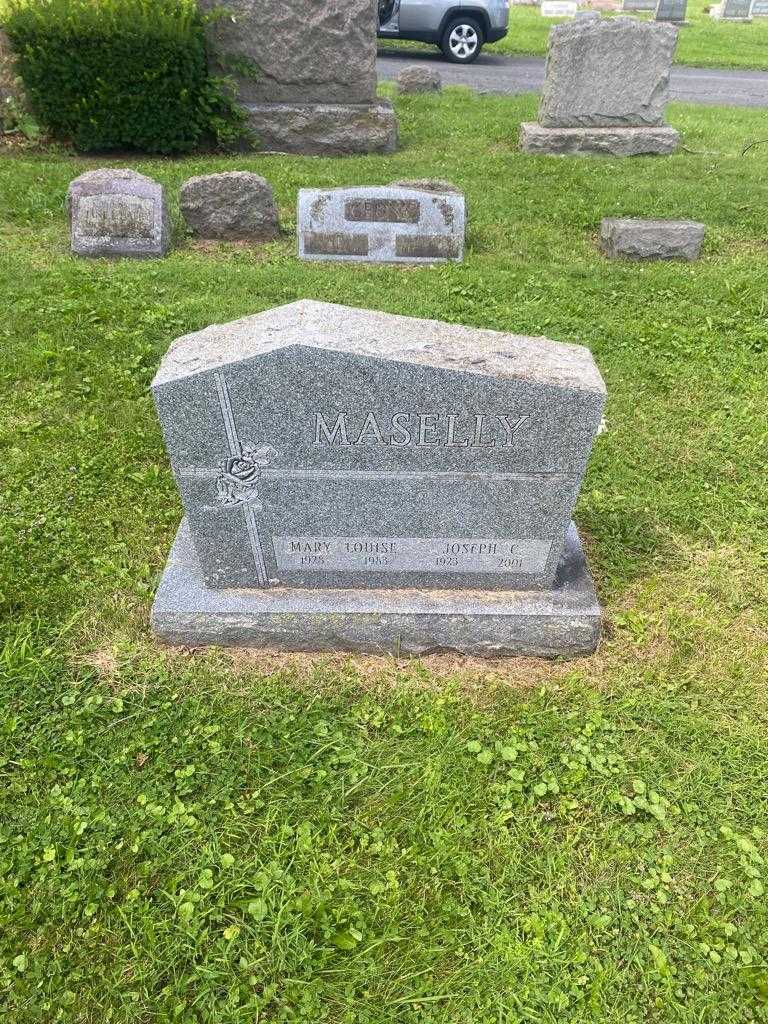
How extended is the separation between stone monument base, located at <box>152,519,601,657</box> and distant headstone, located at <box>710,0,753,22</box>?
95.0 ft

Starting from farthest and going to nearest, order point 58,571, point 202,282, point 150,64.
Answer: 1. point 150,64
2. point 202,282
3. point 58,571

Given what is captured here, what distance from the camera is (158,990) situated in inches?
84.0

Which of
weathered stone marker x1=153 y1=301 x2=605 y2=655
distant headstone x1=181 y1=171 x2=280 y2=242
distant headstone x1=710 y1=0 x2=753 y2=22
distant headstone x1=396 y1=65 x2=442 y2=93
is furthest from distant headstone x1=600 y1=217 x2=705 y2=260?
distant headstone x1=710 y1=0 x2=753 y2=22

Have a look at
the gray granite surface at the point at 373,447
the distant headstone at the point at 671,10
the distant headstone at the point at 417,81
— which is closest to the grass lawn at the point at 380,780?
the gray granite surface at the point at 373,447

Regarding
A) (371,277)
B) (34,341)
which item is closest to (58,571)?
(34,341)

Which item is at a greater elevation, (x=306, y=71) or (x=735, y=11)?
(x=306, y=71)

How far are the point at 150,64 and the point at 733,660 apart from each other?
27.6 ft

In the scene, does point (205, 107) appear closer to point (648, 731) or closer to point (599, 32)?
point (599, 32)

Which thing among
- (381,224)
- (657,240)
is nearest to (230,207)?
(381,224)

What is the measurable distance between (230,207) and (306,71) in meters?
3.21

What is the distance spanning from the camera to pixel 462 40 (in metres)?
16.0

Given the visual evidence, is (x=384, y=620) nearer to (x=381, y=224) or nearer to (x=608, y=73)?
(x=381, y=224)

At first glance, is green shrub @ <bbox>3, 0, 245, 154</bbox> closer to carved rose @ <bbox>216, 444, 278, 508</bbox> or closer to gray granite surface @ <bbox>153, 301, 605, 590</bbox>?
gray granite surface @ <bbox>153, 301, 605, 590</bbox>

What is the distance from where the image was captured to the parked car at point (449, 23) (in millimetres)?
15430
